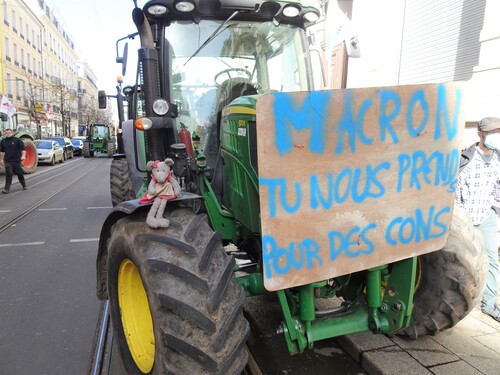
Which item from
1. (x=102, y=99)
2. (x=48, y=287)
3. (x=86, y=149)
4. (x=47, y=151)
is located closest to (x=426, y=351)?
(x=48, y=287)

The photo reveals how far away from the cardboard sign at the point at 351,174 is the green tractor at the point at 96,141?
29.6 metres

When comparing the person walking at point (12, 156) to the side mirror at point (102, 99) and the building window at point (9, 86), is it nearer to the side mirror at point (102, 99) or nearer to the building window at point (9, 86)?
the side mirror at point (102, 99)

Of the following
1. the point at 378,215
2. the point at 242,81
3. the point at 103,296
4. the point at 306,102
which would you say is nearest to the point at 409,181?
the point at 378,215

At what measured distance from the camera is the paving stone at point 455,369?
2955mm

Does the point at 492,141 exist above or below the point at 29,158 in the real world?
above

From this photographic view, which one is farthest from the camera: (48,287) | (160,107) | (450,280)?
(48,287)

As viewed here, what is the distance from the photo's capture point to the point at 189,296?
2.07m

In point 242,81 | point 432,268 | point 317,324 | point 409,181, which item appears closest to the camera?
point 409,181

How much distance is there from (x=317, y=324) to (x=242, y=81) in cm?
238

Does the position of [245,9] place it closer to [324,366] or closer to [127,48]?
[127,48]

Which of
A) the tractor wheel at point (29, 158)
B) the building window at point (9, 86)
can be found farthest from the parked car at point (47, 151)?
the building window at point (9, 86)

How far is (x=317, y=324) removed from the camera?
2578 mm

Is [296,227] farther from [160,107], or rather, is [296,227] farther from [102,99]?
[102,99]

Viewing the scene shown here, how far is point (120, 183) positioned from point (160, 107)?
4.01 m
